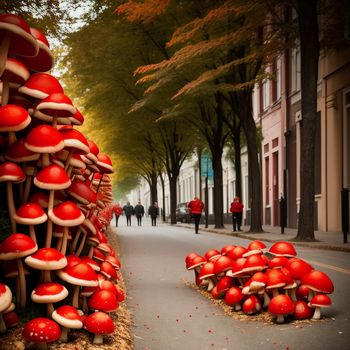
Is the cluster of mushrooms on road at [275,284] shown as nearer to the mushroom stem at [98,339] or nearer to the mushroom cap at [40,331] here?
the mushroom stem at [98,339]

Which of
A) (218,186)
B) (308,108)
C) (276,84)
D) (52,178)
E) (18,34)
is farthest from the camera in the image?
(276,84)

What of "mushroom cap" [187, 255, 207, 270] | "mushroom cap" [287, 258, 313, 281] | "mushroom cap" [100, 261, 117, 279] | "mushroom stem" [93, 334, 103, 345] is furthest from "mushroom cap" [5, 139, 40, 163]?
"mushroom cap" [187, 255, 207, 270]

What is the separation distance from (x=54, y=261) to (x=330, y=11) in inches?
798

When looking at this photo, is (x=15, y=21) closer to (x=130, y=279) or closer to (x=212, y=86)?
(x=130, y=279)

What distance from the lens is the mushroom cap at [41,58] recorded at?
3453mm

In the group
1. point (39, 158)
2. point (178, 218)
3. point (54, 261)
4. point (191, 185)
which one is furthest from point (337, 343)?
point (191, 185)

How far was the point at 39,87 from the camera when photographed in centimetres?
344

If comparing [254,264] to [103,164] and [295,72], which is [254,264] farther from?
[295,72]

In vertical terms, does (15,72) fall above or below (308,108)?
below

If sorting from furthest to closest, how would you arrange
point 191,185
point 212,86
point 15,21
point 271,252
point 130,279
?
point 191,185
point 212,86
point 130,279
point 271,252
point 15,21

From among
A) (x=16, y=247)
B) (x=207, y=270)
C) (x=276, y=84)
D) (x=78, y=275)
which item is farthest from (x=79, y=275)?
(x=276, y=84)

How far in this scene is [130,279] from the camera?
818 centimetres

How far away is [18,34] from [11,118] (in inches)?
20.2

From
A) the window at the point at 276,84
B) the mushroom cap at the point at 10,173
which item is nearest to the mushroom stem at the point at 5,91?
the mushroom cap at the point at 10,173
